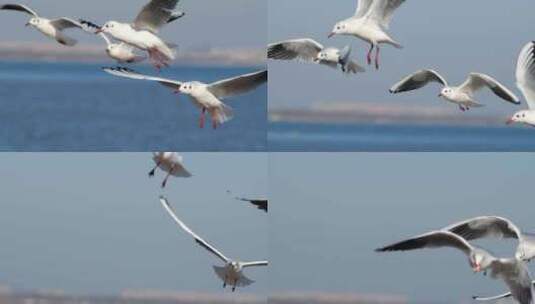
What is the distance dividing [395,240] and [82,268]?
127cm

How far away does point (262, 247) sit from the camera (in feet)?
17.7

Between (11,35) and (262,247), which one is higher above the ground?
(11,35)

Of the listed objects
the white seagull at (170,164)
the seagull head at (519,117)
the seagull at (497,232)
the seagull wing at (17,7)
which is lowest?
the seagull at (497,232)

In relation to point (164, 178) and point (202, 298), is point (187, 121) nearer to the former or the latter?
point (164, 178)

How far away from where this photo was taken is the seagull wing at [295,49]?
540 centimetres

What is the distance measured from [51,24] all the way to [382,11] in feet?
4.35

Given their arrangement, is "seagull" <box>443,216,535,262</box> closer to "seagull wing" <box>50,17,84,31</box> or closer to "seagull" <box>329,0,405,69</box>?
"seagull" <box>329,0,405,69</box>

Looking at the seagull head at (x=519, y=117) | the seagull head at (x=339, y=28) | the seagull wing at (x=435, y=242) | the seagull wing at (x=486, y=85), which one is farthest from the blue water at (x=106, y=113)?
the seagull head at (x=519, y=117)

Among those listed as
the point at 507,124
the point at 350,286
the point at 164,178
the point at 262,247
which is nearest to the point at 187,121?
the point at 164,178

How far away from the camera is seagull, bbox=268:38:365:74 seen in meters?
5.40

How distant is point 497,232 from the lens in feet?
18.0

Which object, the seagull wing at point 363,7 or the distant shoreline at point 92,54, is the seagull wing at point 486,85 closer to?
the seagull wing at point 363,7

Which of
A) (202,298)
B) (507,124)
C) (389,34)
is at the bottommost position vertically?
(202,298)

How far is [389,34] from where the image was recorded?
542 centimetres
